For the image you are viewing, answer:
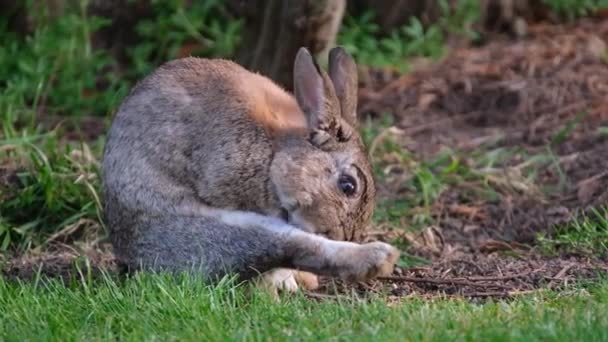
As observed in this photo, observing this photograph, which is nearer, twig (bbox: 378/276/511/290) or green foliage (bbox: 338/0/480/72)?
twig (bbox: 378/276/511/290)

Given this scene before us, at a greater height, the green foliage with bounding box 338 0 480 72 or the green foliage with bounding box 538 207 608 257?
the green foliage with bounding box 338 0 480 72

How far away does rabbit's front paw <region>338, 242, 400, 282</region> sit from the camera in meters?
5.32

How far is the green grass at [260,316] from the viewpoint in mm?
4637

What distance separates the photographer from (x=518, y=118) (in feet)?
30.1

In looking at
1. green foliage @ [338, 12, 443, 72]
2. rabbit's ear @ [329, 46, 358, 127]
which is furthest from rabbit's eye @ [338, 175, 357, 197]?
green foliage @ [338, 12, 443, 72]

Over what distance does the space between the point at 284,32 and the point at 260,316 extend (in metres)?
3.77

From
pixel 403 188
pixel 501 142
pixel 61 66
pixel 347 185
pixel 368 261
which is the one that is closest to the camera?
pixel 368 261

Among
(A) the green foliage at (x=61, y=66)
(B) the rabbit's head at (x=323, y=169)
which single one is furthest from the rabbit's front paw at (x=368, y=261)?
(A) the green foliage at (x=61, y=66)

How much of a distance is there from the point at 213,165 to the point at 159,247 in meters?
0.45

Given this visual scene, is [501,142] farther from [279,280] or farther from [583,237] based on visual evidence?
[279,280]

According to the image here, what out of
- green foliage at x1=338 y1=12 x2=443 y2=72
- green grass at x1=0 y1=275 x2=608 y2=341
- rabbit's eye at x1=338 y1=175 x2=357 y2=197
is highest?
rabbit's eye at x1=338 y1=175 x2=357 y2=197

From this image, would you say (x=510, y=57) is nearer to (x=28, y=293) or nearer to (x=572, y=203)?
(x=572, y=203)

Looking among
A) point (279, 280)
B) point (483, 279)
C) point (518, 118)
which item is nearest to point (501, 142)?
point (518, 118)

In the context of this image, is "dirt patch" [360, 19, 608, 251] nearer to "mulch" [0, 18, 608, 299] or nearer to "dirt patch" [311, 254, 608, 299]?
"mulch" [0, 18, 608, 299]
